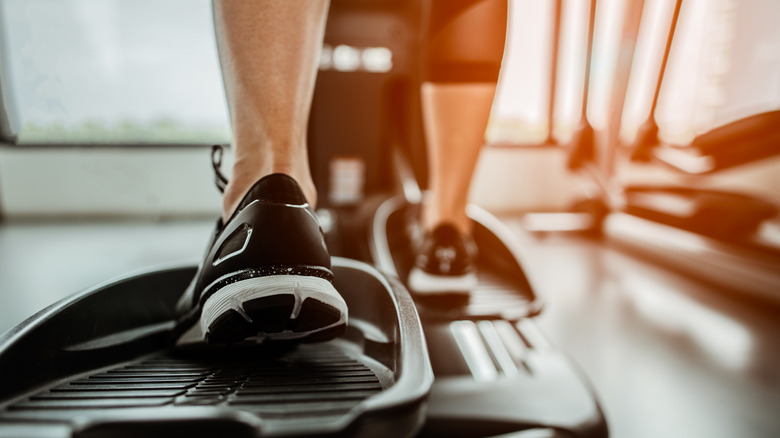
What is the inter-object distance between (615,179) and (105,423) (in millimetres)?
Result: 2153

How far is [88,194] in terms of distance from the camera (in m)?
2.17

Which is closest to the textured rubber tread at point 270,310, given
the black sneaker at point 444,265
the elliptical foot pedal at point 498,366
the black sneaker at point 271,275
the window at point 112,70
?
the black sneaker at point 271,275

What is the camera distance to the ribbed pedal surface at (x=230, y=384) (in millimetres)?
423

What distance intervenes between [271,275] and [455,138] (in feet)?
1.96

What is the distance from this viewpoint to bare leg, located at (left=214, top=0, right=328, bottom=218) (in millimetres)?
515

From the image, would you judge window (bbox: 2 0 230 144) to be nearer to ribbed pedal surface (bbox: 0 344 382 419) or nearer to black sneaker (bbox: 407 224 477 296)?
black sneaker (bbox: 407 224 477 296)

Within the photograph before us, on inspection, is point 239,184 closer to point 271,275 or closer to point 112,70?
point 271,275

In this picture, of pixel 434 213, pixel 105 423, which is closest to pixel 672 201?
pixel 434 213

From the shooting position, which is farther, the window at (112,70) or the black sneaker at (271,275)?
the window at (112,70)

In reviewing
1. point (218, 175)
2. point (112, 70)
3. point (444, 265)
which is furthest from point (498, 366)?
point (112, 70)

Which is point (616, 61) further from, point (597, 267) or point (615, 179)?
point (597, 267)

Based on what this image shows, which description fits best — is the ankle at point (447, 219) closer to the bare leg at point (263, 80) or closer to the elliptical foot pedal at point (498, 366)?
the elliptical foot pedal at point (498, 366)

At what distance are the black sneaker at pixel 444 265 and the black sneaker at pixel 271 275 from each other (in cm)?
44

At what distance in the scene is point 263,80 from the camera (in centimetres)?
52
